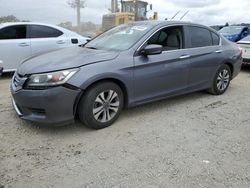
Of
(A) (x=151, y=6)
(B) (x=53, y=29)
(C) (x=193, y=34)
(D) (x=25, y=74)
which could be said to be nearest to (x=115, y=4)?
(A) (x=151, y=6)

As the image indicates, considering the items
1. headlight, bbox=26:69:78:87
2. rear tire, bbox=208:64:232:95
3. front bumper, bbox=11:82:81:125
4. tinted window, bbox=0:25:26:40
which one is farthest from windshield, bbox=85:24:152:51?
tinted window, bbox=0:25:26:40

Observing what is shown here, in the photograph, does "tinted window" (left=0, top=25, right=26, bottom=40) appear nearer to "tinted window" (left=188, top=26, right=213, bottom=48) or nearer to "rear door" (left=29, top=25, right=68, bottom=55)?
"rear door" (left=29, top=25, right=68, bottom=55)

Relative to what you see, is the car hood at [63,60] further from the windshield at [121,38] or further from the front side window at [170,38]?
the front side window at [170,38]

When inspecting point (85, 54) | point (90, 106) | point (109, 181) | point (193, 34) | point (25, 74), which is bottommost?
point (109, 181)

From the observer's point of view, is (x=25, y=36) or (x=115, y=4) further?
(x=115, y=4)

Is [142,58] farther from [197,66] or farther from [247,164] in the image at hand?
[247,164]

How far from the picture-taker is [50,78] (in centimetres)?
339

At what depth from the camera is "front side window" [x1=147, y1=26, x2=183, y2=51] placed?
4.55 m

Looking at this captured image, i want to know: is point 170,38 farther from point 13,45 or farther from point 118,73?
point 13,45

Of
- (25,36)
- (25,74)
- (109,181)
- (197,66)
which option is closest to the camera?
(109,181)

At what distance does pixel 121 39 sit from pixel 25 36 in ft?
11.9

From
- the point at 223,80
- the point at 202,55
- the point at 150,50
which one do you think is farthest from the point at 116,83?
the point at 223,80

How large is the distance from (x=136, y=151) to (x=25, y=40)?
16.3ft

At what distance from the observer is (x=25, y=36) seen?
6.99m
